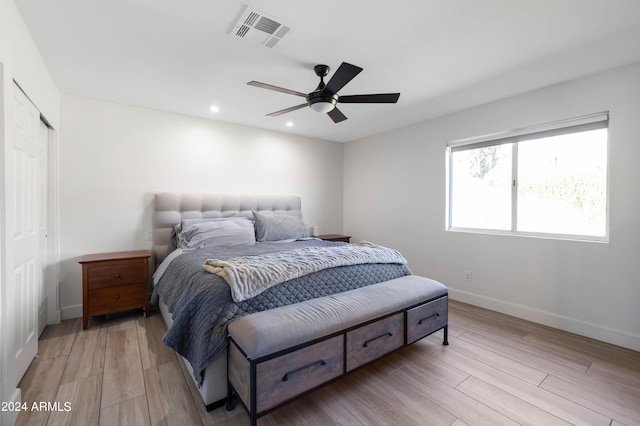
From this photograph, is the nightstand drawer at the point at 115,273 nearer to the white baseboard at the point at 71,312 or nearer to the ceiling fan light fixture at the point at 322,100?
the white baseboard at the point at 71,312

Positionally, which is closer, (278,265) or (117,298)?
(278,265)

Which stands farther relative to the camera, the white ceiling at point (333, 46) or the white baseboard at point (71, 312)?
the white baseboard at point (71, 312)

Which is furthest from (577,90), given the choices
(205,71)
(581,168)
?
(205,71)

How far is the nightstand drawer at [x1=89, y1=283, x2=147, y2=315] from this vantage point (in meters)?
2.69

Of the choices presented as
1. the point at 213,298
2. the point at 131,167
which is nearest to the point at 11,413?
the point at 213,298

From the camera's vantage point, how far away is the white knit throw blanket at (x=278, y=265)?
1.70 metres

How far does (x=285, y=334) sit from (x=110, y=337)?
6.77ft

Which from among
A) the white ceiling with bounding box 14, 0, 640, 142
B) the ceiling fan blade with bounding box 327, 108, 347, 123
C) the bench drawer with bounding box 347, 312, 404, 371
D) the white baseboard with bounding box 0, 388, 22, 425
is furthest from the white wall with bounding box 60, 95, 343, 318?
the bench drawer with bounding box 347, 312, 404, 371

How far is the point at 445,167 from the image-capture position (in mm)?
3607

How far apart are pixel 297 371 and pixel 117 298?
7.64ft

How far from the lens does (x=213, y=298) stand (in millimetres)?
1649

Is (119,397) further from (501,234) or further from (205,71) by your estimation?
(501,234)

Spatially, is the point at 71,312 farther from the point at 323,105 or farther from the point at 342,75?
the point at 342,75

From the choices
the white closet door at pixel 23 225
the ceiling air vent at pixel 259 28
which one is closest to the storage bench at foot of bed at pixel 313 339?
the white closet door at pixel 23 225
